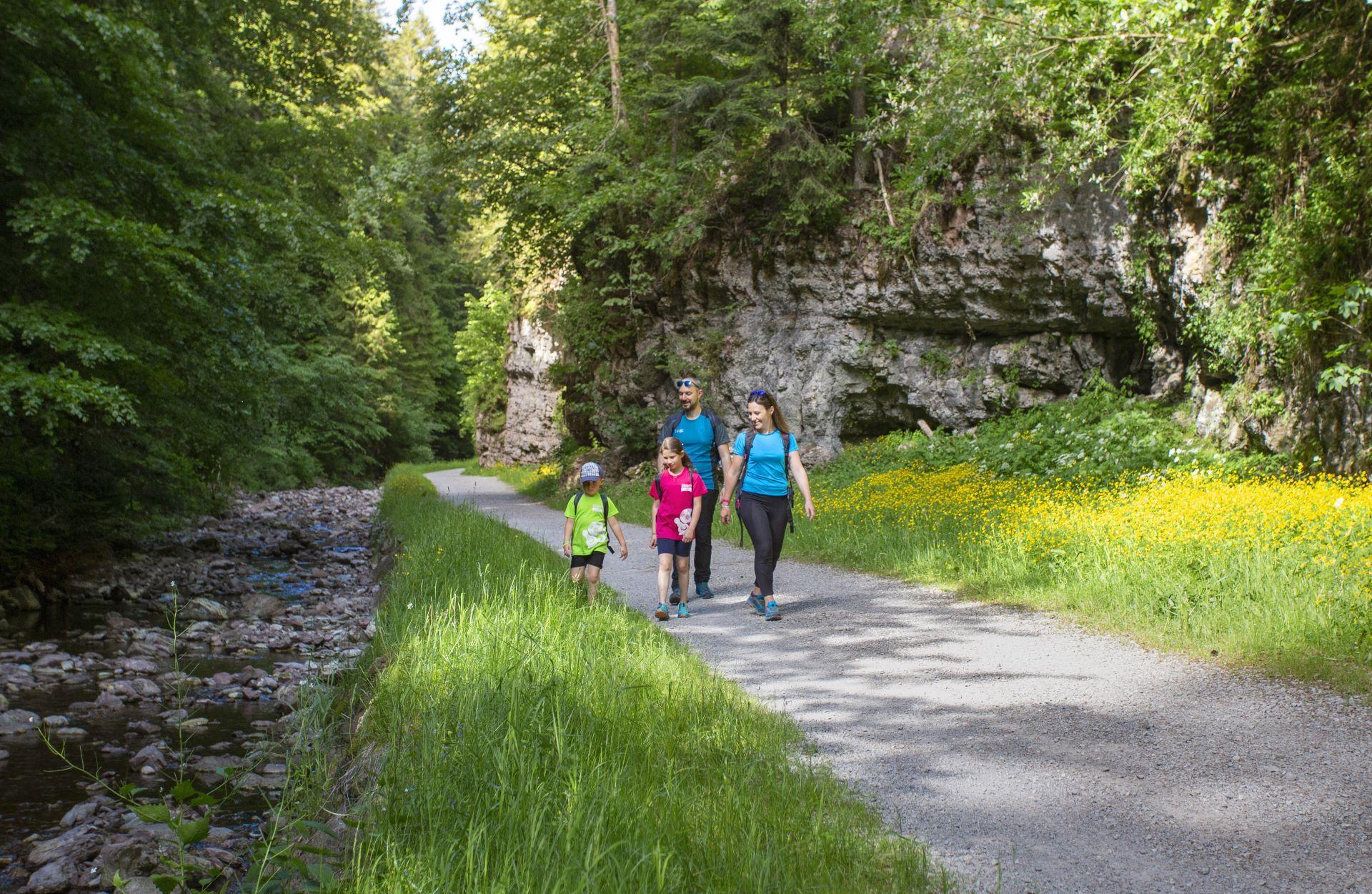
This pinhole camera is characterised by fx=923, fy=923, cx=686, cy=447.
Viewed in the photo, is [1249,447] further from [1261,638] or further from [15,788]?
[15,788]

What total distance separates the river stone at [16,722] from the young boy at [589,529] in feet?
13.1

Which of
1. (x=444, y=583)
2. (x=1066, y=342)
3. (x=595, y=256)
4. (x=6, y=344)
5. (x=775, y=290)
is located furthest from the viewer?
(x=595, y=256)

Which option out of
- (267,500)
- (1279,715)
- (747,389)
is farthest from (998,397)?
(267,500)

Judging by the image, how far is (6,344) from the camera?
31.0 ft

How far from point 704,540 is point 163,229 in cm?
656

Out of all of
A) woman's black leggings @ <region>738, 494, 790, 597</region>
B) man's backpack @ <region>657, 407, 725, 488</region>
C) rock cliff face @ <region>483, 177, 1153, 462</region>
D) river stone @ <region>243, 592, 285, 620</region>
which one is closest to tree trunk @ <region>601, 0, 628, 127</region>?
rock cliff face @ <region>483, 177, 1153, 462</region>

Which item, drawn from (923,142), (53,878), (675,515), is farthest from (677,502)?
(923,142)

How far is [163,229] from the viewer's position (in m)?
9.72

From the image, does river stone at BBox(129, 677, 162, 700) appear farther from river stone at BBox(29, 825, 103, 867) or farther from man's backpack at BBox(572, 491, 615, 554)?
man's backpack at BBox(572, 491, 615, 554)

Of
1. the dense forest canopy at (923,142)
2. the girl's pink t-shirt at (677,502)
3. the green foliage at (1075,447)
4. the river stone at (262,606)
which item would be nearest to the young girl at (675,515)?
the girl's pink t-shirt at (677,502)

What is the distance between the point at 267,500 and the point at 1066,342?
22.9 meters

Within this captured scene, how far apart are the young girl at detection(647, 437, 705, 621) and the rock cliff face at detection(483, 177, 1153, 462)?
34.3 feet

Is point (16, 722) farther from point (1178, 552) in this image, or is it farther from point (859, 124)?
point (859, 124)

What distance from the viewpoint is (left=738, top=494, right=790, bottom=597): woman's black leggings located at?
792 centimetres
